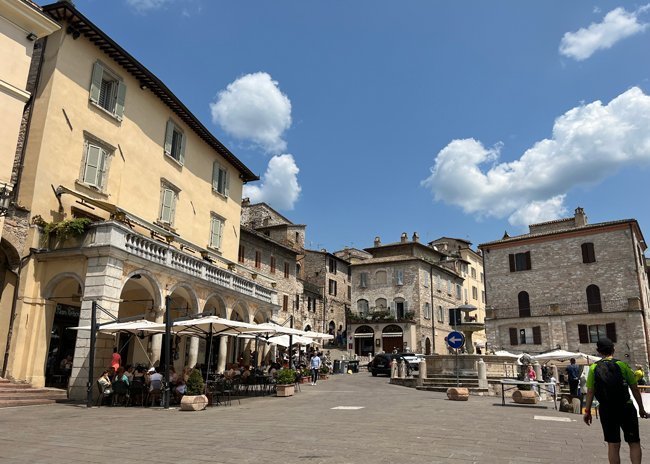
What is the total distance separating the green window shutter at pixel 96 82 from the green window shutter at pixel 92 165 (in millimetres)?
1855

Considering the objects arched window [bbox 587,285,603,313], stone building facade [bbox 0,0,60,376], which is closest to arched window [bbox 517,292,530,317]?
arched window [bbox 587,285,603,313]

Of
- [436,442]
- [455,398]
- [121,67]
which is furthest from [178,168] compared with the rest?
[436,442]

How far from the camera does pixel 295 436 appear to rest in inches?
337

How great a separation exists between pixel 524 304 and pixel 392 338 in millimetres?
13880

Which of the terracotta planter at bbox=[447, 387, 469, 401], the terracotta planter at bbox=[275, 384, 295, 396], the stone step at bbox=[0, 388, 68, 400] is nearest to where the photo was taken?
the stone step at bbox=[0, 388, 68, 400]

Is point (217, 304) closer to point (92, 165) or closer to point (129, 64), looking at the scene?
point (92, 165)

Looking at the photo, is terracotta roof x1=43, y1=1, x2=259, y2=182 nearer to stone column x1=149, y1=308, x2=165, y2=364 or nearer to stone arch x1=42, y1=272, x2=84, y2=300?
stone arch x1=42, y1=272, x2=84, y2=300

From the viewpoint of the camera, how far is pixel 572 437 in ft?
30.5

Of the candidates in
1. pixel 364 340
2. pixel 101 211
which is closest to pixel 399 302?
pixel 364 340

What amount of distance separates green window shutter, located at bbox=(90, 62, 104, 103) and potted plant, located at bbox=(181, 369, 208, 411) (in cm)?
1123

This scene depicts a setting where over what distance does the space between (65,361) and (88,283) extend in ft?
13.1

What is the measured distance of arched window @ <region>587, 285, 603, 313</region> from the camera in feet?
127

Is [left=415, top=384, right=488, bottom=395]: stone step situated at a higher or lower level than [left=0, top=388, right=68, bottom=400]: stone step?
lower

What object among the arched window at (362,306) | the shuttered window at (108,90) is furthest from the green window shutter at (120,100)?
the arched window at (362,306)
